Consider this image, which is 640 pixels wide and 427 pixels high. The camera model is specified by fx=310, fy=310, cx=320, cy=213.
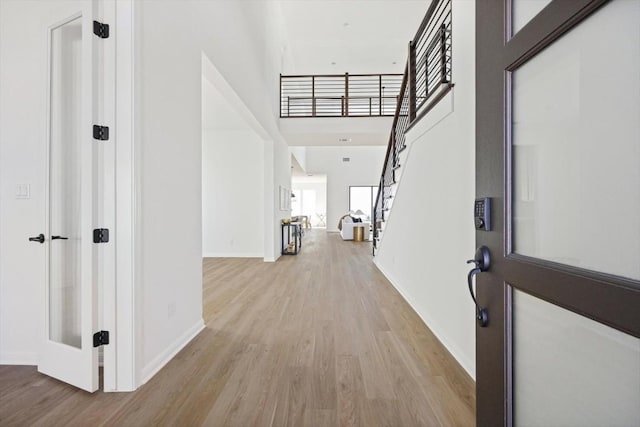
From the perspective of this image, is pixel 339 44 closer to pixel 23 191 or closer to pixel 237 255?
pixel 237 255

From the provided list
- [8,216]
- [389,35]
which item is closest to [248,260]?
[8,216]

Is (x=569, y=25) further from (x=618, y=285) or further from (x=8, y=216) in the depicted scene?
(x=8, y=216)

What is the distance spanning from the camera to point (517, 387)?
0.91 meters

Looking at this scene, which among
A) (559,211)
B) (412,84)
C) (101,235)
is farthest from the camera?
(412,84)

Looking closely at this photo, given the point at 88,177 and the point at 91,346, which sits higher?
the point at 88,177

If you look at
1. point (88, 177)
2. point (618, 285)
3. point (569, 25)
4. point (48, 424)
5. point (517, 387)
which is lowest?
point (48, 424)

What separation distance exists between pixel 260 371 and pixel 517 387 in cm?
156

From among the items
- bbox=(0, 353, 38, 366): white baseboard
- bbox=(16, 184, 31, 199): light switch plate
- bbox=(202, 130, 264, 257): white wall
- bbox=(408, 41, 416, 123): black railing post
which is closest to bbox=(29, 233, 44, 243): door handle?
bbox=(16, 184, 31, 199): light switch plate

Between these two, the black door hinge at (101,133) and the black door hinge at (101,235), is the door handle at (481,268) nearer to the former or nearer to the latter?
the black door hinge at (101,235)

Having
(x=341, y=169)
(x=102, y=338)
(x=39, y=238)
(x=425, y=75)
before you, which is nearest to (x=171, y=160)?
(x=39, y=238)

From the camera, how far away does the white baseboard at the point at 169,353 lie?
192 centimetres

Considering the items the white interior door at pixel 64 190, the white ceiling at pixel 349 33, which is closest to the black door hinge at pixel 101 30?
the white interior door at pixel 64 190

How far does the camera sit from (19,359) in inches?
84.5

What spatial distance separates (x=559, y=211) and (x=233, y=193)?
677 centimetres
